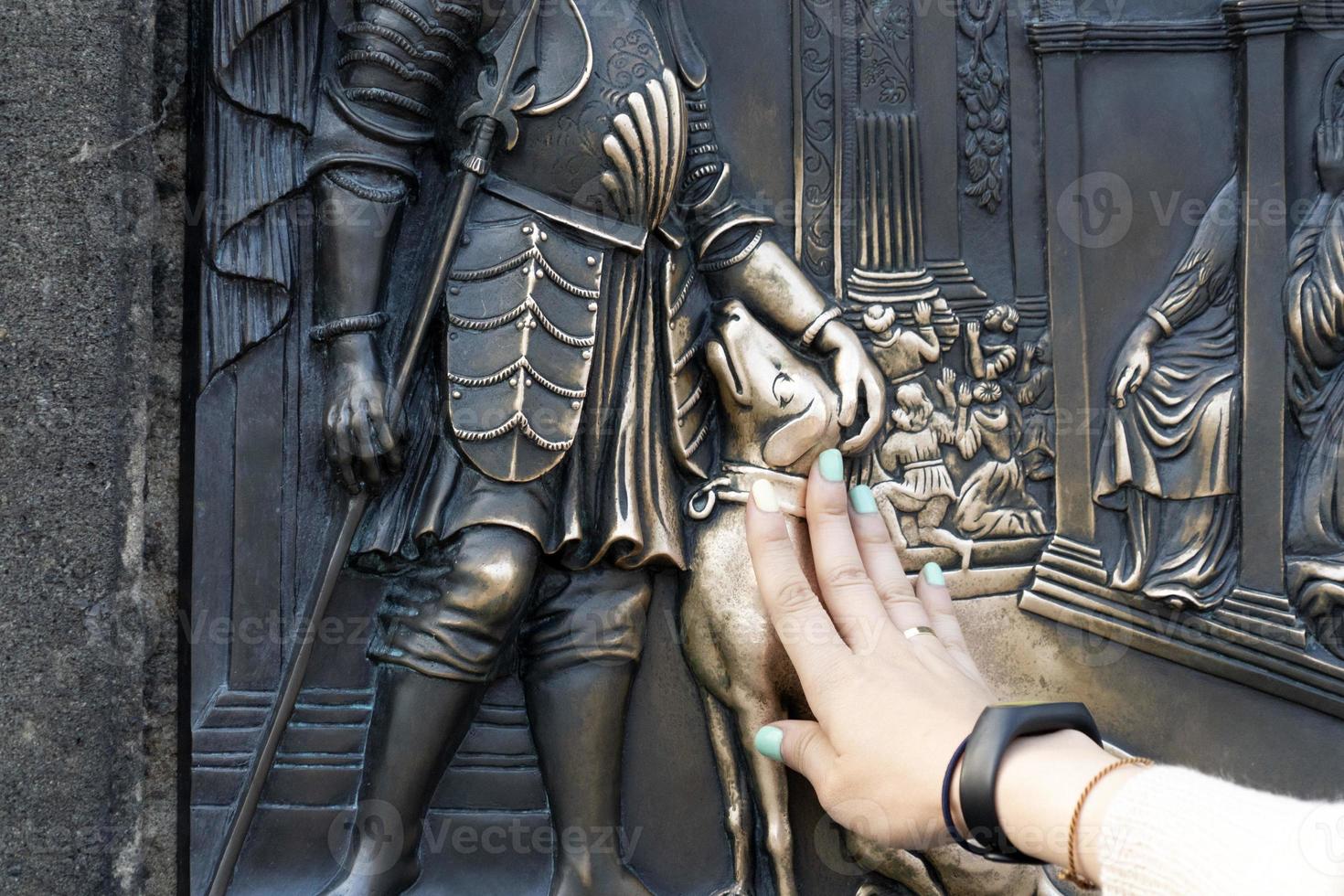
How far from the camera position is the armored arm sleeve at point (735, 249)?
91.4 inches

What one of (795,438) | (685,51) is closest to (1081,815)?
(795,438)

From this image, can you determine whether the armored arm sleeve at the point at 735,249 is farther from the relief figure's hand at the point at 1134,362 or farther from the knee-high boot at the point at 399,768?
the knee-high boot at the point at 399,768

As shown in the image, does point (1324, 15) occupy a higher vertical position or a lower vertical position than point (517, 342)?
higher

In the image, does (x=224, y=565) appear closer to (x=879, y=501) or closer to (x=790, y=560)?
(x=790, y=560)

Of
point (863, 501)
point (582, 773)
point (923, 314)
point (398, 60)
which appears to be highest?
point (398, 60)

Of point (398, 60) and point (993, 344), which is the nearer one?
point (398, 60)

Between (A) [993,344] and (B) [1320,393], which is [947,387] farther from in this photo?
(B) [1320,393]

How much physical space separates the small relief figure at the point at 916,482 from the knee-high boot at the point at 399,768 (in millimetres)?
898

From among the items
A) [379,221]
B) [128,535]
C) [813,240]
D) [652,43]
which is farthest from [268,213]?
[813,240]

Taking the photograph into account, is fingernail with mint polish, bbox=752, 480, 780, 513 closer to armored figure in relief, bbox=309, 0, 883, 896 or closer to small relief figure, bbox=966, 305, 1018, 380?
armored figure in relief, bbox=309, 0, 883, 896

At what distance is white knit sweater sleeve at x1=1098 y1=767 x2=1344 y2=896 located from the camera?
47.3 inches

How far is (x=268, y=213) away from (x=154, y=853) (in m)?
1.23

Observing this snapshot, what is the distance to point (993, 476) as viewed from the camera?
2.38 metres

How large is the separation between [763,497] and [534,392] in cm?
47
